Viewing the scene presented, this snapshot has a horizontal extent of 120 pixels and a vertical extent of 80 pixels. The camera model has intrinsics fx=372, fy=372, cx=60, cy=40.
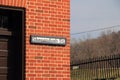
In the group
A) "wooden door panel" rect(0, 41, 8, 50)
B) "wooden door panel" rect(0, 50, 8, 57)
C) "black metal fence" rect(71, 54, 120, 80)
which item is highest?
"wooden door panel" rect(0, 41, 8, 50)

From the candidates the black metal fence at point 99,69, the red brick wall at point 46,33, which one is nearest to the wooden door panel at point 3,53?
Answer: the red brick wall at point 46,33

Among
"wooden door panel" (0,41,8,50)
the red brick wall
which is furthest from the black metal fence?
"wooden door panel" (0,41,8,50)

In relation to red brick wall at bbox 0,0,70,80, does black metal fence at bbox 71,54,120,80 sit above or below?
below

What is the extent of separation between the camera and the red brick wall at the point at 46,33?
8141 millimetres

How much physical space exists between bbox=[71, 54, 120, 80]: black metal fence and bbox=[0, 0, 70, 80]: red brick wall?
25.7 feet

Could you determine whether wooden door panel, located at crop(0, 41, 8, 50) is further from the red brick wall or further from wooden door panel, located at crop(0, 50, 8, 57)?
the red brick wall

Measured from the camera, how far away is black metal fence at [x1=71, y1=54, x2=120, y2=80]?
16438 mm

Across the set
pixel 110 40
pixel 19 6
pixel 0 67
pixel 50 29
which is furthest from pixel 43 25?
pixel 110 40

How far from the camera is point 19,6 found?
8.14 meters

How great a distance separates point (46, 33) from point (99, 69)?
9417mm

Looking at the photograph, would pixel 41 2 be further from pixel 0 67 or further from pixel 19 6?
pixel 0 67

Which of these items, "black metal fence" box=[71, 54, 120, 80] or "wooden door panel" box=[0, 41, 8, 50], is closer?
"wooden door panel" box=[0, 41, 8, 50]

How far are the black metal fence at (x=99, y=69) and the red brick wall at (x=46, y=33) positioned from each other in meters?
7.83

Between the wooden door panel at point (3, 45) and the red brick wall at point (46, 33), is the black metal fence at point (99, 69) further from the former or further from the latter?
the wooden door panel at point (3, 45)
